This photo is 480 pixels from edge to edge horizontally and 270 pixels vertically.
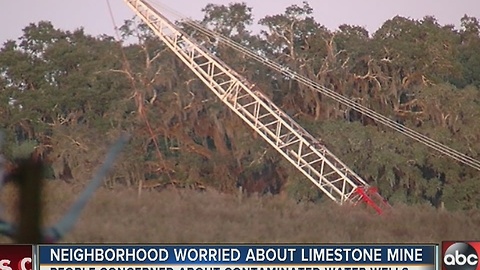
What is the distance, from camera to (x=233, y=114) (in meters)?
8.55

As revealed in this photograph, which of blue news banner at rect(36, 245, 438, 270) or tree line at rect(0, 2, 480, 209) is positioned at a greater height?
tree line at rect(0, 2, 480, 209)

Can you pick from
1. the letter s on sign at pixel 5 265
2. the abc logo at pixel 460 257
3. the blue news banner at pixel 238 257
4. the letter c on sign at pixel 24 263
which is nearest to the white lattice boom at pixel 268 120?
the blue news banner at pixel 238 257

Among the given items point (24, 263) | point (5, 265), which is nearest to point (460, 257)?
point (24, 263)

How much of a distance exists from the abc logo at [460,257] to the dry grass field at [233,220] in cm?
12

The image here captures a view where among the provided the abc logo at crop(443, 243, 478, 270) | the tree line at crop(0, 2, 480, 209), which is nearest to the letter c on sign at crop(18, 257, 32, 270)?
the tree line at crop(0, 2, 480, 209)

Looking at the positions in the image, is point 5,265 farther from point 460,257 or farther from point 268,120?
point 460,257

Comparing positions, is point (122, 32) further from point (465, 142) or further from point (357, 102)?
point (465, 142)

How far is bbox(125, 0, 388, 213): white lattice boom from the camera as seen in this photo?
336 inches

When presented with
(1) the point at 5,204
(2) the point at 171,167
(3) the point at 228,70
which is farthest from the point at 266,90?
(1) the point at 5,204

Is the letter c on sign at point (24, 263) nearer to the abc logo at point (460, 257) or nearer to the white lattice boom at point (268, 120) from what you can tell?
the white lattice boom at point (268, 120)

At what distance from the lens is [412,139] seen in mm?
8602

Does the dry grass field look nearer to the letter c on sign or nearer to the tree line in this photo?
the tree line

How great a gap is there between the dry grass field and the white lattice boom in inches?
5.8

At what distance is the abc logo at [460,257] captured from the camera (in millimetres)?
8125
